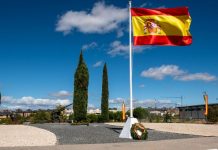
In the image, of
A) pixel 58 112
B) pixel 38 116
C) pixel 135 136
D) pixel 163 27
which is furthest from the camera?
pixel 38 116

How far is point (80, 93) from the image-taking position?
35.5 m

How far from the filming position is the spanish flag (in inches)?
711

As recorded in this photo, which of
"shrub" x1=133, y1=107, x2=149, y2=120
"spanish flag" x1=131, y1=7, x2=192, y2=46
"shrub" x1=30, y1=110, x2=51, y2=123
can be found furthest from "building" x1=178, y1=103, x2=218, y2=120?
"spanish flag" x1=131, y1=7, x2=192, y2=46

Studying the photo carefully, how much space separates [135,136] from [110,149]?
14.3ft

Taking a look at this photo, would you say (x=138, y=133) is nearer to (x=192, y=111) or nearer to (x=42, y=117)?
(x=42, y=117)

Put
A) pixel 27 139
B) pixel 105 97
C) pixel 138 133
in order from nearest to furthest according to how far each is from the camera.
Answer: pixel 27 139
pixel 138 133
pixel 105 97

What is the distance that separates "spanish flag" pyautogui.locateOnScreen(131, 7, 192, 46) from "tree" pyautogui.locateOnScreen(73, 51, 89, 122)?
17820mm

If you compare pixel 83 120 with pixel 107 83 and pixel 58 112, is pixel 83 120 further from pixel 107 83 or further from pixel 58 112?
pixel 107 83

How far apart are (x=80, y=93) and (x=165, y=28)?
18567 millimetres

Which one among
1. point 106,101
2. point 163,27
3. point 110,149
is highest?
point 163,27

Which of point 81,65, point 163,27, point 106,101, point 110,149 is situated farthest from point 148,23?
point 106,101

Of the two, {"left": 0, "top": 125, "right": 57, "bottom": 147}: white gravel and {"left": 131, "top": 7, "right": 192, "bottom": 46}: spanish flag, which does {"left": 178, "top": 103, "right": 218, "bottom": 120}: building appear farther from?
{"left": 0, "top": 125, "right": 57, "bottom": 147}: white gravel

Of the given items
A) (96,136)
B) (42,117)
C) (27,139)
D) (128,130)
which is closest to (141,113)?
(42,117)

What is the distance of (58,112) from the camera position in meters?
39.1
